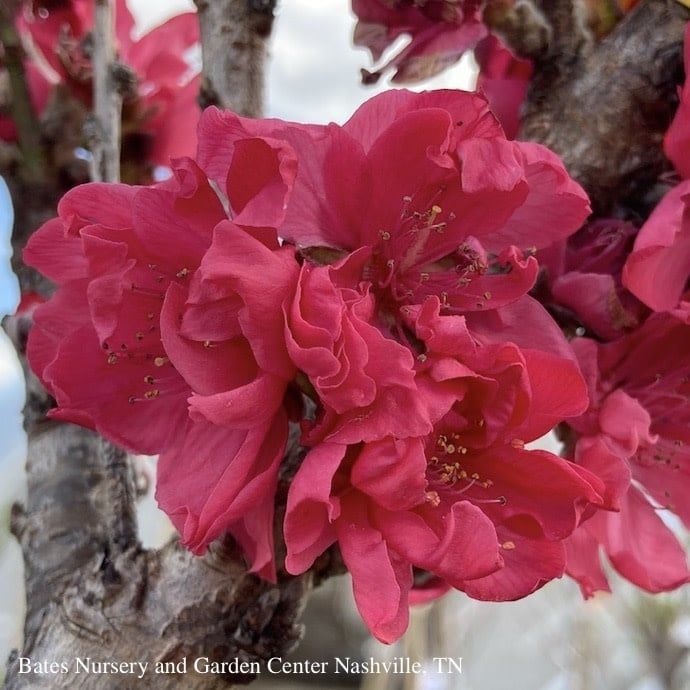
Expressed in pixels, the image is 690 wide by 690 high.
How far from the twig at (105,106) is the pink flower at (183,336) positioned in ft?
0.30

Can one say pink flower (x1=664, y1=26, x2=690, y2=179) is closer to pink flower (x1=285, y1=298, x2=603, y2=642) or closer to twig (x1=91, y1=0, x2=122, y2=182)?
pink flower (x1=285, y1=298, x2=603, y2=642)

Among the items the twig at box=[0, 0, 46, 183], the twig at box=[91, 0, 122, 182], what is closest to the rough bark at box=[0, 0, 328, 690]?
the twig at box=[91, 0, 122, 182]

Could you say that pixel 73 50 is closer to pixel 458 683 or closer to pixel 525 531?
pixel 525 531

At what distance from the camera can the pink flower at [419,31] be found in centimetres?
38

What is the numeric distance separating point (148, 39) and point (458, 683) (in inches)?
57.8

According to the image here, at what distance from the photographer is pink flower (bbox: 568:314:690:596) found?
0.31 meters

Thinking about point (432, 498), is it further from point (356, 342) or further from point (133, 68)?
point (133, 68)

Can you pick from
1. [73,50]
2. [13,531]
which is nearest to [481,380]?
[13,531]

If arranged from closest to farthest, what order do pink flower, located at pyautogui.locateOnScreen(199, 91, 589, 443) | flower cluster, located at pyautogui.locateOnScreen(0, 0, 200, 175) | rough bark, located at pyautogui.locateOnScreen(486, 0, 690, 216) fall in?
1. pink flower, located at pyautogui.locateOnScreen(199, 91, 589, 443)
2. rough bark, located at pyautogui.locateOnScreen(486, 0, 690, 216)
3. flower cluster, located at pyautogui.locateOnScreen(0, 0, 200, 175)

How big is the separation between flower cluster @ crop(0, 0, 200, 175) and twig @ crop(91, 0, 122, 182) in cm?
7

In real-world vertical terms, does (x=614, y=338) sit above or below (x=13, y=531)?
above

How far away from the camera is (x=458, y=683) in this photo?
1.60 m

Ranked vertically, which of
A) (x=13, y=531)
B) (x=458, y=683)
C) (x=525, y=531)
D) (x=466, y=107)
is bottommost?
(x=458, y=683)

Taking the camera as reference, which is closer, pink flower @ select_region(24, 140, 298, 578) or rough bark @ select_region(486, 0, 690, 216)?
pink flower @ select_region(24, 140, 298, 578)
